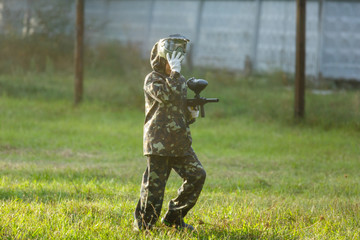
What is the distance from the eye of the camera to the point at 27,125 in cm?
1383

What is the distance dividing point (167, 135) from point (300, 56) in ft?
34.4

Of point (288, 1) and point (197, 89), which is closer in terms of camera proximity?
point (197, 89)

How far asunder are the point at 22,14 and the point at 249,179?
16192mm

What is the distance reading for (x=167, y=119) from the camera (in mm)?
5027

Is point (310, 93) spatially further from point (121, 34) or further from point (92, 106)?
point (121, 34)

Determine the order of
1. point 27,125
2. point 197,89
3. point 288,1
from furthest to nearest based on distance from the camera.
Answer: point 288,1 → point 27,125 → point 197,89

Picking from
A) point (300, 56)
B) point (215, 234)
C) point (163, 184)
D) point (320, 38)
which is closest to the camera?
point (163, 184)

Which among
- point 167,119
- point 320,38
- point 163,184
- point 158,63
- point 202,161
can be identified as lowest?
point 202,161

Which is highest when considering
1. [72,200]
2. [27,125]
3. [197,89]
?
[197,89]

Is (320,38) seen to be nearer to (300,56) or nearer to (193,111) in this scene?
(300,56)

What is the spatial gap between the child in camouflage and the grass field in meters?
0.30

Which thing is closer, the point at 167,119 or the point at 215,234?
the point at 167,119

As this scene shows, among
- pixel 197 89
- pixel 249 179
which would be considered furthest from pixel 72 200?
pixel 249 179

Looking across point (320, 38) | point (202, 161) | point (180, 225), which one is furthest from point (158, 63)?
point (320, 38)
